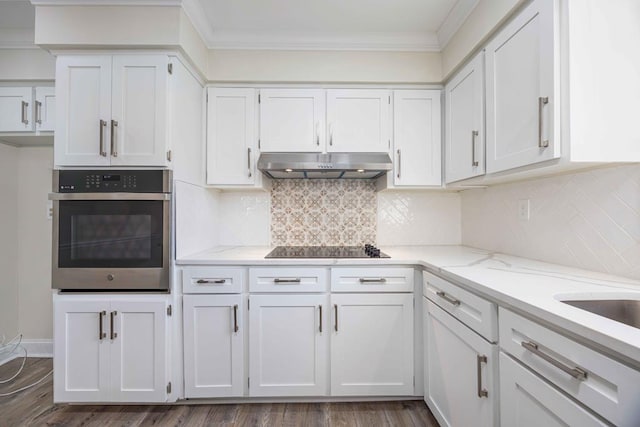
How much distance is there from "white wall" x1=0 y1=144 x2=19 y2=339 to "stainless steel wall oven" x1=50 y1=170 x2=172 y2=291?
1216 mm

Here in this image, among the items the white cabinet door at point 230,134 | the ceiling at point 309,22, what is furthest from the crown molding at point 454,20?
the white cabinet door at point 230,134

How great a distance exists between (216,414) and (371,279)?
4.11 ft

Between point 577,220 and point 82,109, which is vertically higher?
point 82,109

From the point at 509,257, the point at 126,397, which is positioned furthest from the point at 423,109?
the point at 126,397

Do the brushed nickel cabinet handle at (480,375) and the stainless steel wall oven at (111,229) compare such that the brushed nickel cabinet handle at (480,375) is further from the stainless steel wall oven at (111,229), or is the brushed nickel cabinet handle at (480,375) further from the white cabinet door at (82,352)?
the white cabinet door at (82,352)

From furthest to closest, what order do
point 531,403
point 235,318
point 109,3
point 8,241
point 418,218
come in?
point 418,218, point 8,241, point 235,318, point 109,3, point 531,403

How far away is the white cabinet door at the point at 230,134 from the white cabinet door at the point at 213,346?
91cm

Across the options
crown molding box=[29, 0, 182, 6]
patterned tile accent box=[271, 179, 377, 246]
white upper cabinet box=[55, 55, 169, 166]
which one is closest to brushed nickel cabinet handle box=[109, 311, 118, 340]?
white upper cabinet box=[55, 55, 169, 166]

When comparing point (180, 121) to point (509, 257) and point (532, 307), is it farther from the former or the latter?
point (509, 257)

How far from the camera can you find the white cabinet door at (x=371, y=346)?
1884 millimetres

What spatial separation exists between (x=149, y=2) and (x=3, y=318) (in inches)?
108

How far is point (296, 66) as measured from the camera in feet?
7.22

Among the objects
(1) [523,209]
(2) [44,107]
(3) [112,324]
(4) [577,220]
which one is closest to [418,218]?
(1) [523,209]

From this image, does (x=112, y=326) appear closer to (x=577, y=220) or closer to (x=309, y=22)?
(x=309, y=22)
